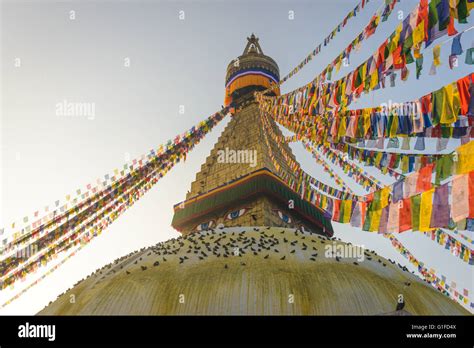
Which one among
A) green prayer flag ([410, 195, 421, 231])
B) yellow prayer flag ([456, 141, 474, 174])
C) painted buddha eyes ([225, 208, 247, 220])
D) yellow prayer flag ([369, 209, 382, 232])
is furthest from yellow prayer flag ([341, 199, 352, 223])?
painted buddha eyes ([225, 208, 247, 220])

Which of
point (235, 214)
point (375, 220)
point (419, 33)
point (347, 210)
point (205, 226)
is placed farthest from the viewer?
point (205, 226)

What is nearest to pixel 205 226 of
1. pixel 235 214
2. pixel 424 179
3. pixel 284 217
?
pixel 235 214

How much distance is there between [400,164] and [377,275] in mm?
2119

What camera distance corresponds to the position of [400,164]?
281 inches

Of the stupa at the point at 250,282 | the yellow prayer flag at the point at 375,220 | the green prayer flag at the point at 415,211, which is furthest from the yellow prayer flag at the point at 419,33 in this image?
the stupa at the point at 250,282

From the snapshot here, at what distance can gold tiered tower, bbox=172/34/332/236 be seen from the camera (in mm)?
10656

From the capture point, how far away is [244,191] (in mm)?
10742

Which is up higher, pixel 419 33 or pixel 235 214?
pixel 419 33

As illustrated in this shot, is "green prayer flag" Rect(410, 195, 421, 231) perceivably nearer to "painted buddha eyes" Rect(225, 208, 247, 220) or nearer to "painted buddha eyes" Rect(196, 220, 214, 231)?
"painted buddha eyes" Rect(225, 208, 247, 220)

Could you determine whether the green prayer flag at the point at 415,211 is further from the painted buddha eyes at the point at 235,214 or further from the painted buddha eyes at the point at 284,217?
the painted buddha eyes at the point at 235,214

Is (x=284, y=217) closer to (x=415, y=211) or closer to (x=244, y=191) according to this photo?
(x=244, y=191)
